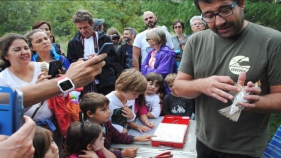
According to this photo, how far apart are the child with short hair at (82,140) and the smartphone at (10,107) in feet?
3.63

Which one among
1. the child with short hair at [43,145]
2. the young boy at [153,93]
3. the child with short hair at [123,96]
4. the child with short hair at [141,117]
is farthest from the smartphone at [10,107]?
the young boy at [153,93]

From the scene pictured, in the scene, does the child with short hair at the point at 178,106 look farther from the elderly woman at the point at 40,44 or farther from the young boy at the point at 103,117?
the elderly woman at the point at 40,44

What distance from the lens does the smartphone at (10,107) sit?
910 mm

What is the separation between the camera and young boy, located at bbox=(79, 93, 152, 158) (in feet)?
7.89

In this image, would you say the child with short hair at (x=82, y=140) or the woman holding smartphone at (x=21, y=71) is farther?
the woman holding smartphone at (x=21, y=71)

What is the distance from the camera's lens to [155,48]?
412 cm

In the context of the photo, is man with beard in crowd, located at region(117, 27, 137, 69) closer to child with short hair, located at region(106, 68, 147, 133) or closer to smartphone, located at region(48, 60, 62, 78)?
child with short hair, located at region(106, 68, 147, 133)

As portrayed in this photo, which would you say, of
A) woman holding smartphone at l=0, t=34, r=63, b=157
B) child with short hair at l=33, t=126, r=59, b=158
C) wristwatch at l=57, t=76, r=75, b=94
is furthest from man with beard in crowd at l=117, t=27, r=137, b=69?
wristwatch at l=57, t=76, r=75, b=94

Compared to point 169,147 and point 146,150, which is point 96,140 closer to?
point 146,150

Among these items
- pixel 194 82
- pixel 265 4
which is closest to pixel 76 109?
pixel 194 82

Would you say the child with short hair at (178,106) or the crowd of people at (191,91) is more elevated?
the crowd of people at (191,91)

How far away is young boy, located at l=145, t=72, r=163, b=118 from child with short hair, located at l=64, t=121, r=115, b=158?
134cm

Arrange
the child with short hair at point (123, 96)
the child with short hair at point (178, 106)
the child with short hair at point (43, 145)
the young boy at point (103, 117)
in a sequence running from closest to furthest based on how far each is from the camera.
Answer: the child with short hair at point (43, 145) → the young boy at point (103, 117) → the child with short hair at point (123, 96) → the child with short hair at point (178, 106)

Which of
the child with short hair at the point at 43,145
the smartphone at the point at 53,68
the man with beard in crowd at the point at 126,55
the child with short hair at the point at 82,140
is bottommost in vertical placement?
the child with short hair at the point at 82,140
